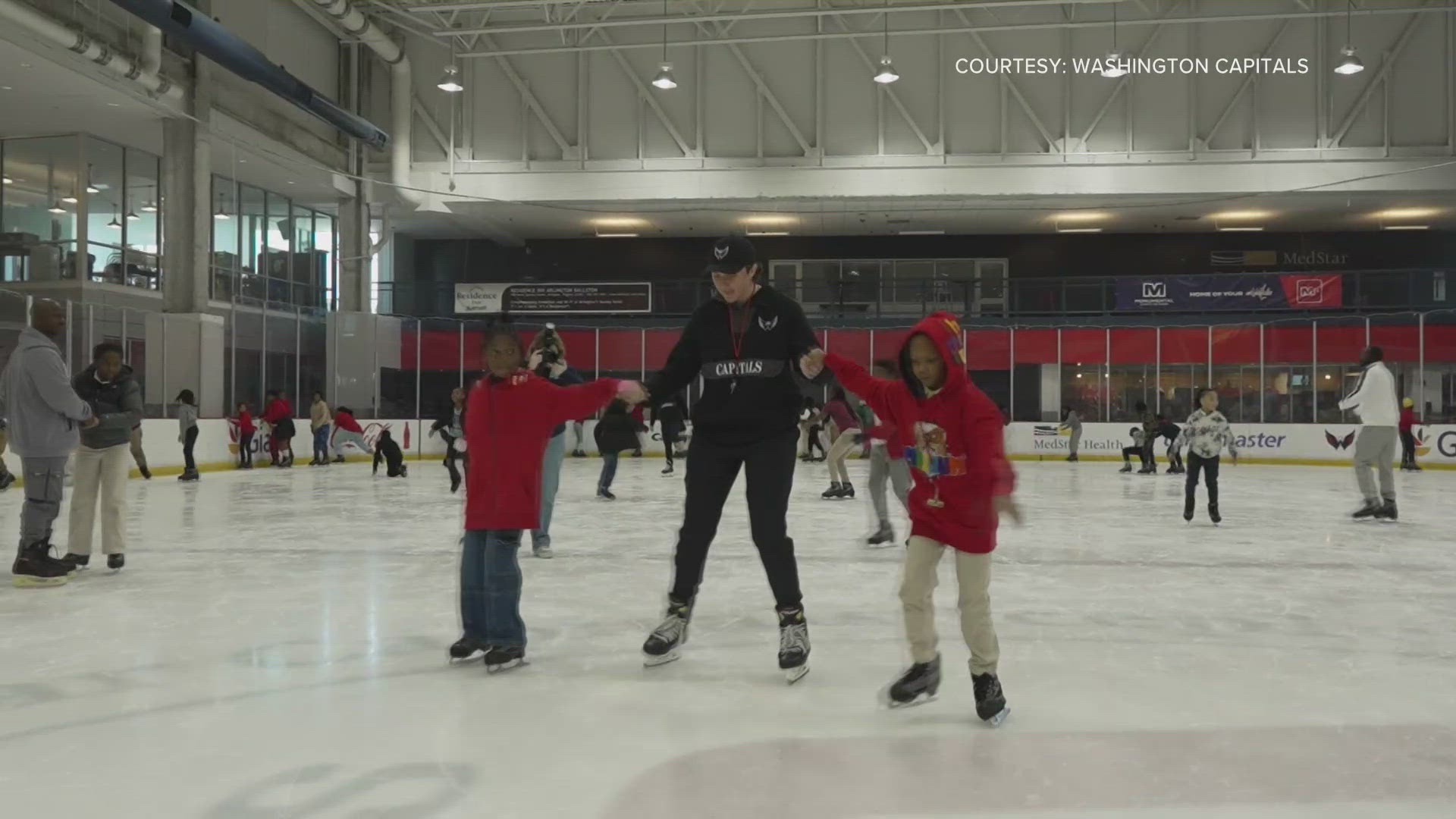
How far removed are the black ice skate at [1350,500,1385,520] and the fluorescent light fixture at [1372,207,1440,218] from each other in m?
18.5

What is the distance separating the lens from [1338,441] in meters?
19.5

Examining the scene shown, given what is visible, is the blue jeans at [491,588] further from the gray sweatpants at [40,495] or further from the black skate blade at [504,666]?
the gray sweatpants at [40,495]

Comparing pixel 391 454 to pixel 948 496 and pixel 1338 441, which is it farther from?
pixel 1338 441

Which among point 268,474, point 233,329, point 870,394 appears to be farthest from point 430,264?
point 870,394

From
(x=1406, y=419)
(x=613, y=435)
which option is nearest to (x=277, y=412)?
(x=613, y=435)

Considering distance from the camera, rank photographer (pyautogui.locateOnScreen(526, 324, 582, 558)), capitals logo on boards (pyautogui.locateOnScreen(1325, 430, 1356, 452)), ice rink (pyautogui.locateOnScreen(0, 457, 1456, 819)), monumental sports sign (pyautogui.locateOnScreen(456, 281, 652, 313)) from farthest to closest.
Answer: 1. monumental sports sign (pyautogui.locateOnScreen(456, 281, 652, 313))
2. capitals logo on boards (pyautogui.locateOnScreen(1325, 430, 1356, 452))
3. photographer (pyautogui.locateOnScreen(526, 324, 582, 558))
4. ice rink (pyautogui.locateOnScreen(0, 457, 1456, 819))

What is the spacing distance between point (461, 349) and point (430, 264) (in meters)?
8.03

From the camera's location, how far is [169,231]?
56.2 feet

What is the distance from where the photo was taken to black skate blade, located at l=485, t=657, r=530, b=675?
3.50m

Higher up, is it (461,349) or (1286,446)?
(461,349)

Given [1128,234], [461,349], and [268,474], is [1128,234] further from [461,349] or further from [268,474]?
[268,474]

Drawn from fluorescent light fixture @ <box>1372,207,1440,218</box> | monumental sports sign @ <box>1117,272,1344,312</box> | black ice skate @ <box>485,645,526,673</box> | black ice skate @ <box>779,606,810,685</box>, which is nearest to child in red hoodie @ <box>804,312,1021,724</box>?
black ice skate @ <box>779,606,810,685</box>

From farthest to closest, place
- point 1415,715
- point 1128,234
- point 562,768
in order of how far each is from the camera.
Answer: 1. point 1128,234
2. point 1415,715
3. point 562,768

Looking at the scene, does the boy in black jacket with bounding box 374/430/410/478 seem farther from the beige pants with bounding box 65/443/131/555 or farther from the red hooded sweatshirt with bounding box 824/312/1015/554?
the red hooded sweatshirt with bounding box 824/312/1015/554
